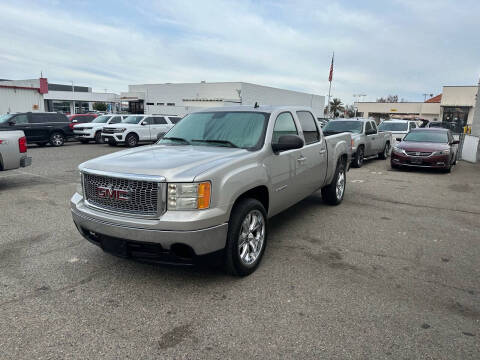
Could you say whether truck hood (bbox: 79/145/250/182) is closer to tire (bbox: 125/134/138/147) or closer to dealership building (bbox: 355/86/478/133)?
tire (bbox: 125/134/138/147)

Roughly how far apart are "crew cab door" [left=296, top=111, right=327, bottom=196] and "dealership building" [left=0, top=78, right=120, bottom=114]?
24979mm

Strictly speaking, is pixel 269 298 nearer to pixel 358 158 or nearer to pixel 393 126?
pixel 358 158

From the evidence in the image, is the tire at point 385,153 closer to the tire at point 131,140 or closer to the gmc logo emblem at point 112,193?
the tire at point 131,140

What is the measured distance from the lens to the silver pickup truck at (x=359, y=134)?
12.5m

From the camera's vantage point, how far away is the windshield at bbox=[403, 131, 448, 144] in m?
12.5

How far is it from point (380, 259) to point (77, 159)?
41.4ft

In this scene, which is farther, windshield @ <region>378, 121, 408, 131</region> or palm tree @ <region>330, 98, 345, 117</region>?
palm tree @ <region>330, 98, 345, 117</region>

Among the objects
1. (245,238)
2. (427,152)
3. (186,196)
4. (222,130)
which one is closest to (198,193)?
(186,196)

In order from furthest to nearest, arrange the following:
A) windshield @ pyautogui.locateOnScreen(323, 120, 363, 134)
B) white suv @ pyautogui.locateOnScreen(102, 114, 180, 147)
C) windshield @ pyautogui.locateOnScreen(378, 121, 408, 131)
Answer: white suv @ pyautogui.locateOnScreen(102, 114, 180, 147) → windshield @ pyautogui.locateOnScreen(378, 121, 408, 131) → windshield @ pyautogui.locateOnScreen(323, 120, 363, 134)

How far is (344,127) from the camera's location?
1306 cm

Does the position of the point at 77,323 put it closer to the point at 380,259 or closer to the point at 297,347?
the point at 297,347

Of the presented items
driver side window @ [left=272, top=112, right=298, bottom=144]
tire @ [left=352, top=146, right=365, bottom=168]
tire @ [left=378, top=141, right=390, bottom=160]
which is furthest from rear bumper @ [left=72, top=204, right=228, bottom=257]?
tire @ [left=378, top=141, right=390, bottom=160]

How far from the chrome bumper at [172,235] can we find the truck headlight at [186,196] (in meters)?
0.24

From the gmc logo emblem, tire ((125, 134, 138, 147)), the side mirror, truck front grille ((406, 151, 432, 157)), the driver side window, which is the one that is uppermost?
the driver side window
